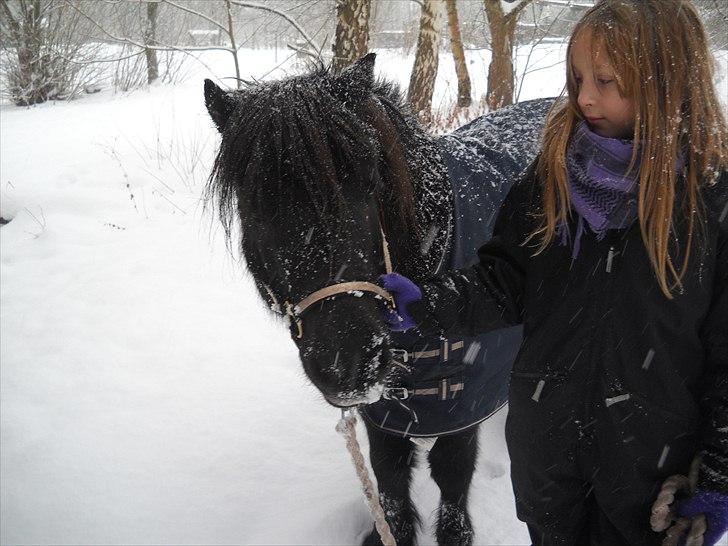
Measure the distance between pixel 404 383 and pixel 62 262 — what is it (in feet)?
12.4

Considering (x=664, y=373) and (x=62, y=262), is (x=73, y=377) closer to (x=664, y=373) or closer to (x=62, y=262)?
(x=62, y=262)

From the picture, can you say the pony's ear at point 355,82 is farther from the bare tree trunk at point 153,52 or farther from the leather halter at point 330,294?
the bare tree trunk at point 153,52

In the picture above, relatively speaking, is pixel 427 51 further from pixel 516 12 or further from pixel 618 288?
pixel 618 288

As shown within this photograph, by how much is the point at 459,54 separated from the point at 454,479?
316 inches

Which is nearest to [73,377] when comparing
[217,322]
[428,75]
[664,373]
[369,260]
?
[217,322]

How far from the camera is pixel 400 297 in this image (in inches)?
47.9

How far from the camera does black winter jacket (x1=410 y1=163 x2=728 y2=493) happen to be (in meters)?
1.00

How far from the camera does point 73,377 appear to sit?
2.84m

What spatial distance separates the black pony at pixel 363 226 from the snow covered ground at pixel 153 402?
2.03ft

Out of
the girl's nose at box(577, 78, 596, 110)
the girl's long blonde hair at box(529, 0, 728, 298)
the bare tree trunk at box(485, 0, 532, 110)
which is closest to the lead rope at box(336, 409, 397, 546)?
the girl's long blonde hair at box(529, 0, 728, 298)

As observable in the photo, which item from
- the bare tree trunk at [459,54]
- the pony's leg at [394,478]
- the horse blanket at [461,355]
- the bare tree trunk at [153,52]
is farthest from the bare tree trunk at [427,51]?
the bare tree trunk at [153,52]

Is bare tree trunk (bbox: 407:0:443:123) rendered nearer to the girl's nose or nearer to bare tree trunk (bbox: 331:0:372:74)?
bare tree trunk (bbox: 331:0:372:74)

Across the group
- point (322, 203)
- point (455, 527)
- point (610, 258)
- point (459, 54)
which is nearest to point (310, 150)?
point (322, 203)

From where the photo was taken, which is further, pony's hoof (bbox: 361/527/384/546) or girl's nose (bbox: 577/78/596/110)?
pony's hoof (bbox: 361/527/384/546)
